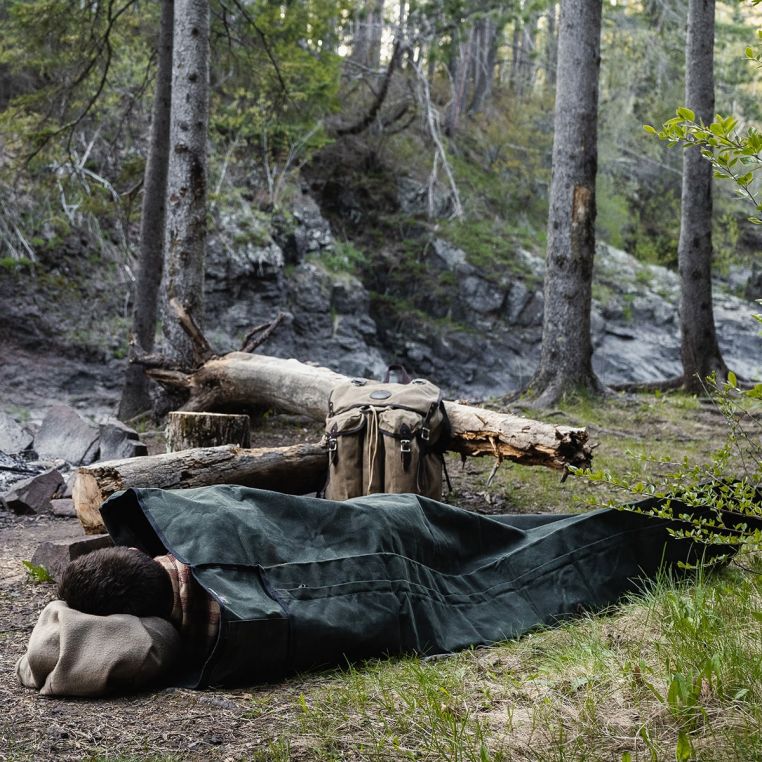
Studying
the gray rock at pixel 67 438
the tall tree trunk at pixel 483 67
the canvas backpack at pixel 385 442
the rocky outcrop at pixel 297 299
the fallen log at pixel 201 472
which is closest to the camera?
the fallen log at pixel 201 472

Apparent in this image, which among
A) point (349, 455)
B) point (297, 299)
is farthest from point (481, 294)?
point (349, 455)

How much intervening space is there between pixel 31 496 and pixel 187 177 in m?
4.03

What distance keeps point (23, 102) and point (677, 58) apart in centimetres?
1753

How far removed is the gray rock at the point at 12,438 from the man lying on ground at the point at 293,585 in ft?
18.9

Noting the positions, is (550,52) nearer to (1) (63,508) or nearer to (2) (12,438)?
(2) (12,438)

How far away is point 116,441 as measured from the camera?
7.74 m

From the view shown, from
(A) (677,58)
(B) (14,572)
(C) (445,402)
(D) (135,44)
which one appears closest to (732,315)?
(A) (677,58)

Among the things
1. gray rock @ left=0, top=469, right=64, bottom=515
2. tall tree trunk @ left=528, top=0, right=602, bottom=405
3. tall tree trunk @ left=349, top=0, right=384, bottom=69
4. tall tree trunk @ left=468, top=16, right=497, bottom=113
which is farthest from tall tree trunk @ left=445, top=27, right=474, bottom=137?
gray rock @ left=0, top=469, right=64, bottom=515

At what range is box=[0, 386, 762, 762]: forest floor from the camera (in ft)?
6.98

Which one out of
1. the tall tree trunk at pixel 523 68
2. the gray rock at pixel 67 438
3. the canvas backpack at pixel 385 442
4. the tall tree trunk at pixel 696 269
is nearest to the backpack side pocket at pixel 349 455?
the canvas backpack at pixel 385 442

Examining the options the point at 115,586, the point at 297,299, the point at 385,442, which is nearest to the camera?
the point at 115,586

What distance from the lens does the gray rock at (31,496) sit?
628cm

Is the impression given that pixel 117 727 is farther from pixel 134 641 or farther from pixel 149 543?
pixel 149 543

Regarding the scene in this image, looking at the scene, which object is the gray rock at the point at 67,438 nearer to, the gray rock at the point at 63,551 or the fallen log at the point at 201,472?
the fallen log at the point at 201,472
